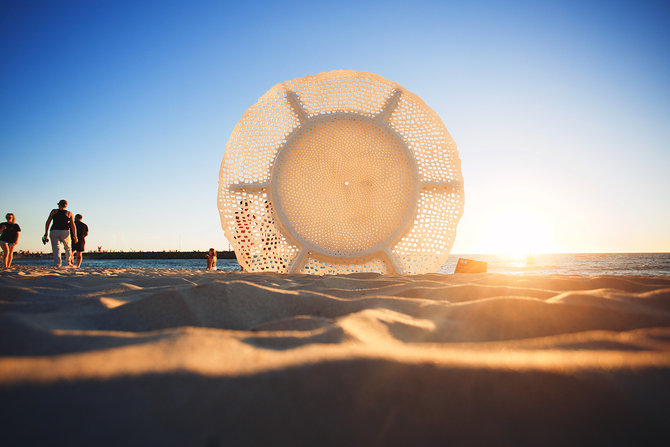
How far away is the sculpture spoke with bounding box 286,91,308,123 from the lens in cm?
397

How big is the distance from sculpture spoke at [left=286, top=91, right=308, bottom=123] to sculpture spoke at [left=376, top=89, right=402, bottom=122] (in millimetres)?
904

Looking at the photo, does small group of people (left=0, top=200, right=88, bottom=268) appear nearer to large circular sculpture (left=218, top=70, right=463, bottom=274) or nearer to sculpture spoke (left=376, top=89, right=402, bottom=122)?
large circular sculpture (left=218, top=70, right=463, bottom=274)

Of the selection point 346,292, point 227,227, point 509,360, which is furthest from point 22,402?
point 227,227

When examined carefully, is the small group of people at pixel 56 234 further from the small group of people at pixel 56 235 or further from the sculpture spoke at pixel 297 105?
the sculpture spoke at pixel 297 105

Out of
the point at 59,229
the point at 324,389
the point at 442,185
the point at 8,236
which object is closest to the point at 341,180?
the point at 442,185

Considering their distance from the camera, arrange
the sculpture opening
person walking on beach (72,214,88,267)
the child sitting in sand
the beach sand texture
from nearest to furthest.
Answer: the beach sand texture
the sculpture opening
person walking on beach (72,214,88,267)
the child sitting in sand

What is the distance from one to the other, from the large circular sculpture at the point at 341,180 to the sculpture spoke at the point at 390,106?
0.01 meters

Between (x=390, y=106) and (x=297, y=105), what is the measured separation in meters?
1.13

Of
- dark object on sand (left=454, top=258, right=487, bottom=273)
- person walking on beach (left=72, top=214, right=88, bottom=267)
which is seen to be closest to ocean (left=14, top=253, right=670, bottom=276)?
person walking on beach (left=72, top=214, right=88, bottom=267)

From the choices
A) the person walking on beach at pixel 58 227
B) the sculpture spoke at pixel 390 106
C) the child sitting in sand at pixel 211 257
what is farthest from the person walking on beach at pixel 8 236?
the sculpture spoke at pixel 390 106

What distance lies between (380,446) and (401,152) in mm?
3730

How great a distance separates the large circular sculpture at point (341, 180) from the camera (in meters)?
3.84

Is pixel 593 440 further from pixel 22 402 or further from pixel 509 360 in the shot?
pixel 22 402

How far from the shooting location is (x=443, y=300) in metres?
1.39
